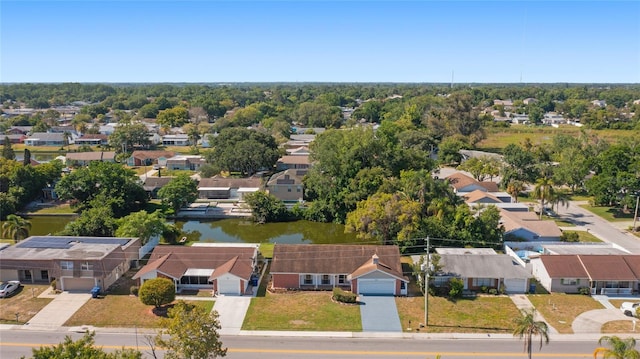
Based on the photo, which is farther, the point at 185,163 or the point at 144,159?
the point at 144,159

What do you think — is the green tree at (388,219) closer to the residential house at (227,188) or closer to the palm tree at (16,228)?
the residential house at (227,188)

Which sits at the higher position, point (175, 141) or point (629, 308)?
point (175, 141)

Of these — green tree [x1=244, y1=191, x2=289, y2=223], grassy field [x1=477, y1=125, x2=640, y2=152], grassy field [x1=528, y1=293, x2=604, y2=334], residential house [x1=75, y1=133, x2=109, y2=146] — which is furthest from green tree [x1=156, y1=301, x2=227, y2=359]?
residential house [x1=75, y1=133, x2=109, y2=146]

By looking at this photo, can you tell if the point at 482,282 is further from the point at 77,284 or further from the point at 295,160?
the point at 295,160

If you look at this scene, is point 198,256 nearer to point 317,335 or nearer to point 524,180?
point 317,335

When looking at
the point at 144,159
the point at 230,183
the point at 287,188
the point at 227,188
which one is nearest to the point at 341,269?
the point at 287,188

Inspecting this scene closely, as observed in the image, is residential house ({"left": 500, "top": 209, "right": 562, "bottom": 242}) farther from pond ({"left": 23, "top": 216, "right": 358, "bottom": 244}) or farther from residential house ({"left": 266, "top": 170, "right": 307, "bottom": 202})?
residential house ({"left": 266, "top": 170, "right": 307, "bottom": 202})
